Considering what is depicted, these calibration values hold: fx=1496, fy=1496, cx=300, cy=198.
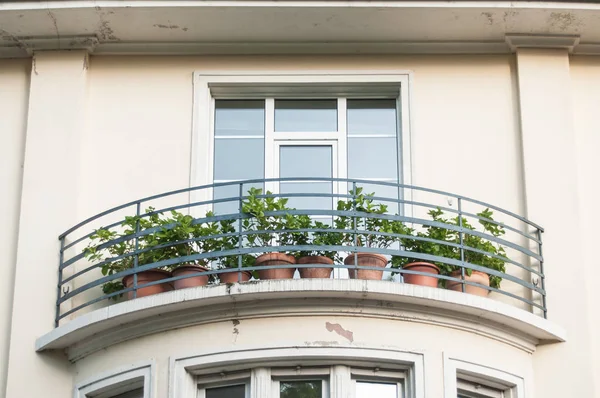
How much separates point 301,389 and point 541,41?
5405 millimetres

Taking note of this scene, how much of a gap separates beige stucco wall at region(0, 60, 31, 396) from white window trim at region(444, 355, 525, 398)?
15.9 ft

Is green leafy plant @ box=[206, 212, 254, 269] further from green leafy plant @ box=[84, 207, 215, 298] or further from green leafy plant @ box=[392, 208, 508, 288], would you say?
green leafy plant @ box=[392, 208, 508, 288]

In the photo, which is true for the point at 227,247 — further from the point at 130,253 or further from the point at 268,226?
the point at 130,253

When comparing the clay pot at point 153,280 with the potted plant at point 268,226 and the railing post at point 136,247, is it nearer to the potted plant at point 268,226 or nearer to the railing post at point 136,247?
the railing post at point 136,247

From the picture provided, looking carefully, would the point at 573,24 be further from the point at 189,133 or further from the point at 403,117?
the point at 189,133

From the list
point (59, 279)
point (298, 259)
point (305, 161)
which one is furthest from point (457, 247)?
point (59, 279)

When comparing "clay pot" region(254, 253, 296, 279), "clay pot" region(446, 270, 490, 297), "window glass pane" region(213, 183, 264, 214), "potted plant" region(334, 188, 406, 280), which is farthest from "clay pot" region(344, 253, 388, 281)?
"window glass pane" region(213, 183, 264, 214)

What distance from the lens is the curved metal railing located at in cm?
1558

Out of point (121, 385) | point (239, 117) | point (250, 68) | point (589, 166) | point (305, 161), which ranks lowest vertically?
point (121, 385)

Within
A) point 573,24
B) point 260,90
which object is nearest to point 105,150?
point 260,90

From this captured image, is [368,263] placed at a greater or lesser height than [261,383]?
greater

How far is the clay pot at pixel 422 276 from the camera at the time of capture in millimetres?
15586

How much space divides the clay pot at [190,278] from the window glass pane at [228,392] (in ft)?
3.61

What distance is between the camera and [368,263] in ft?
51.0
